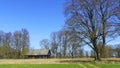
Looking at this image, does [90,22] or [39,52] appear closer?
[90,22]

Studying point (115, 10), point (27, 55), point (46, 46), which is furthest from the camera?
point (46, 46)

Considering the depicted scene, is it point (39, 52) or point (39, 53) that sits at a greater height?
point (39, 52)

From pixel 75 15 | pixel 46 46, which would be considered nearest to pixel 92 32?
pixel 75 15

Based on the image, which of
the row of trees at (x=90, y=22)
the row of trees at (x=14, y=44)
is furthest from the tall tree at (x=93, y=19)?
the row of trees at (x=14, y=44)

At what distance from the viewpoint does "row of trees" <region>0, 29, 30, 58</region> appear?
9519cm

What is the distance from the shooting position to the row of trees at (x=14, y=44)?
9519 cm

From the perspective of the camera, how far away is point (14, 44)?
9669 cm

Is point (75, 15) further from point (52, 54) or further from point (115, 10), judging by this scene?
point (52, 54)

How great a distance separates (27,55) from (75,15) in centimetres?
5969

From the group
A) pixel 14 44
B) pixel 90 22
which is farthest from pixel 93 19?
pixel 14 44

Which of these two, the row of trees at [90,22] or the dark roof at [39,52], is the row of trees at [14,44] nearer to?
the dark roof at [39,52]

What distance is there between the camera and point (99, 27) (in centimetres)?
4491

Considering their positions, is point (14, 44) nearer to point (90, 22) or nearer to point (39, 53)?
point (39, 53)

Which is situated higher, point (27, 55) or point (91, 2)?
point (91, 2)
